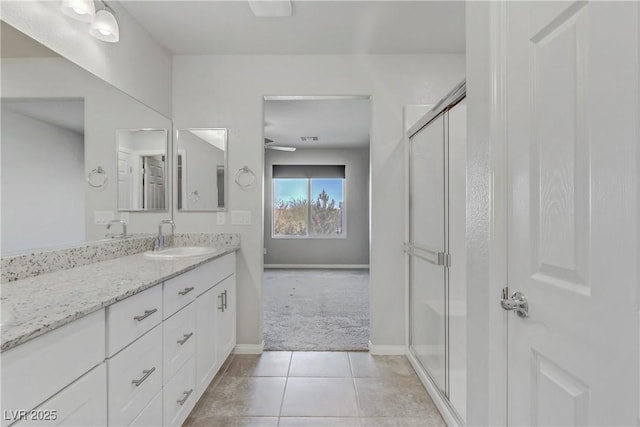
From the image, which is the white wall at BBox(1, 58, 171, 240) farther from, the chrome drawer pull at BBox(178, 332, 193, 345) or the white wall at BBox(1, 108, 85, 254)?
the chrome drawer pull at BBox(178, 332, 193, 345)

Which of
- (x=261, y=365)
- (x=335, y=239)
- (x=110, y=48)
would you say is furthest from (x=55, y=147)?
(x=335, y=239)

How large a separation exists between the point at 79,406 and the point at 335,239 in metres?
6.17

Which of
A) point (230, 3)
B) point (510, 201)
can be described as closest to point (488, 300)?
point (510, 201)

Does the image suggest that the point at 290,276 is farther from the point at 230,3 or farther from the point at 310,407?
the point at 230,3

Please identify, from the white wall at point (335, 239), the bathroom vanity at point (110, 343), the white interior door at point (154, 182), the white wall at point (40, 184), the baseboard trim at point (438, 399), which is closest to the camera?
the bathroom vanity at point (110, 343)

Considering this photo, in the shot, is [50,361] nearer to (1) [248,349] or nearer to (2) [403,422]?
(2) [403,422]

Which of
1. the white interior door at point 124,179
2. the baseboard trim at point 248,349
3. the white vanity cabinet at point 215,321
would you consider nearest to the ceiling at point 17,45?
the white interior door at point 124,179

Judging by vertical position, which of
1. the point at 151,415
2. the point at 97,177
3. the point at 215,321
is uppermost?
the point at 97,177

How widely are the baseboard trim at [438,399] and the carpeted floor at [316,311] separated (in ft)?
1.85

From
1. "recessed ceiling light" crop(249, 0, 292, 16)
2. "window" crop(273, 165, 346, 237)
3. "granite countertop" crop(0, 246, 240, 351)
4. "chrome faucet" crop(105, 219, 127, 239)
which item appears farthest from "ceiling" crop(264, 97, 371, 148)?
"granite countertop" crop(0, 246, 240, 351)

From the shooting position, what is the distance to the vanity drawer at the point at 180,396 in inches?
59.2

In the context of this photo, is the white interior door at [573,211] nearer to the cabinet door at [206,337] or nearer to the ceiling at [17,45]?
the cabinet door at [206,337]

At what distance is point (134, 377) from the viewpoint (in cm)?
124

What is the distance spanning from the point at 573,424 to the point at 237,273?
2.34 meters
